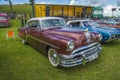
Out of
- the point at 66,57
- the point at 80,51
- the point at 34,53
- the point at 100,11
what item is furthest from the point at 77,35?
the point at 100,11

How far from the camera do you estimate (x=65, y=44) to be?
467 centimetres

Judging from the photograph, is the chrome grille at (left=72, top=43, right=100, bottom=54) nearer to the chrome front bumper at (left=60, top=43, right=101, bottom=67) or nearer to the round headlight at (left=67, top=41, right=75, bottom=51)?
the chrome front bumper at (left=60, top=43, right=101, bottom=67)

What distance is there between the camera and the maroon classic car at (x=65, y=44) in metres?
4.71

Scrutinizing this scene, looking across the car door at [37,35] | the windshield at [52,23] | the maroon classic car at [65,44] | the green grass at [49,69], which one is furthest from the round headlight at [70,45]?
the windshield at [52,23]

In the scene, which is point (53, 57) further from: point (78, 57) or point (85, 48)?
point (85, 48)

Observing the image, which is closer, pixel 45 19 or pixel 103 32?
pixel 45 19

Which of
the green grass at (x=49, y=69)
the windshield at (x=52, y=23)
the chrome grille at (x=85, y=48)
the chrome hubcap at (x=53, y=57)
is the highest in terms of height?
the windshield at (x=52, y=23)

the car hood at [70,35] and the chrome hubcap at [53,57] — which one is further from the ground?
the car hood at [70,35]

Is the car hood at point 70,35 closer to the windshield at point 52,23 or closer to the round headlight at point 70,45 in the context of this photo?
the round headlight at point 70,45

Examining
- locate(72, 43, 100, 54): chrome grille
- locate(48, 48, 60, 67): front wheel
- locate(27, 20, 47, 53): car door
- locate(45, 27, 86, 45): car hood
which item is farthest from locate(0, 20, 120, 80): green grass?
locate(45, 27, 86, 45): car hood

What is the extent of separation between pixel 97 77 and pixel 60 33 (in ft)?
6.49

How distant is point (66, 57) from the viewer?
4.65m

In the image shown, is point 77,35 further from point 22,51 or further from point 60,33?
point 22,51

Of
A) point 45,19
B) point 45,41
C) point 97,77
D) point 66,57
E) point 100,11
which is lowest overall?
point 97,77
